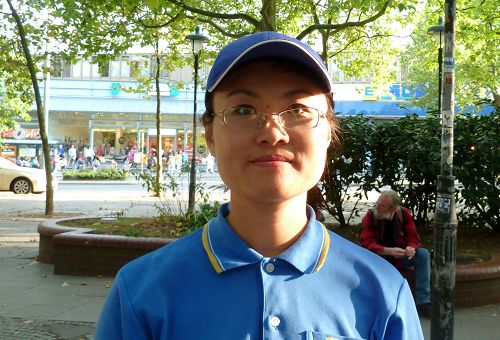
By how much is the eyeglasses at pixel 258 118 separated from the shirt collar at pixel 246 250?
0.88ft

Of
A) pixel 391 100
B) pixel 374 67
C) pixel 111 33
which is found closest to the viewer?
pixel 111 33

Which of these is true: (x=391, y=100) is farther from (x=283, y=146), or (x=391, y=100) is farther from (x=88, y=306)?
(x=283, y=146)

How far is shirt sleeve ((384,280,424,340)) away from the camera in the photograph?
55.5 inches

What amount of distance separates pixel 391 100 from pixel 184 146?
16.0 metres

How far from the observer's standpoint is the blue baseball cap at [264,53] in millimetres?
1427

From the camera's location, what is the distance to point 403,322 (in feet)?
4.64

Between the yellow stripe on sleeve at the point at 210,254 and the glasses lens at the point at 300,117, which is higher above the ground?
the glasses lens at the point at 300,117

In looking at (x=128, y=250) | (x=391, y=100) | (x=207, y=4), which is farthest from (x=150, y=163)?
(x=128, y=250)

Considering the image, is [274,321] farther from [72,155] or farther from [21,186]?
[72,155]

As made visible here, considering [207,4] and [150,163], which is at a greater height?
[207,4]

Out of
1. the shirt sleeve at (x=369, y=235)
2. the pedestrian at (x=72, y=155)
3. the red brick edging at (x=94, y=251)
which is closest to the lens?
the shirt sleeve at (x=369, y=235)

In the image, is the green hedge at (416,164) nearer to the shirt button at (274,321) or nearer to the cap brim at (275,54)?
the cap brim at (275,54)

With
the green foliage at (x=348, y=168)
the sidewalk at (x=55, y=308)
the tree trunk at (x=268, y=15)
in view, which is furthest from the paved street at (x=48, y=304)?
the tree trunk at (x=268, y=15)

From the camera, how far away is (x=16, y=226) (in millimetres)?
13961
